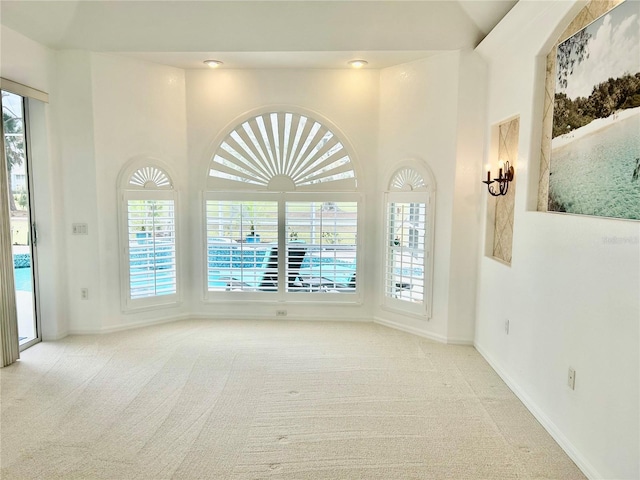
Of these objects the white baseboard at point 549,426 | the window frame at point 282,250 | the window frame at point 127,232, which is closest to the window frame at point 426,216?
the window frame at point 282,250

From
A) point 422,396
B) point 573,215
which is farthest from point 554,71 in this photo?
point 422,396

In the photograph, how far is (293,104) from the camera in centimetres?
450

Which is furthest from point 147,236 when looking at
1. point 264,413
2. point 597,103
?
point 597,103

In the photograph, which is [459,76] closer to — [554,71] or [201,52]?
[554,71]

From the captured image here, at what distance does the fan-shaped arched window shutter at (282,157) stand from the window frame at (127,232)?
21.1 inches

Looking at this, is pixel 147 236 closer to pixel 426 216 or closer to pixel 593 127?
pixel 426 216

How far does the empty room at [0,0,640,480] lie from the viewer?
222cm

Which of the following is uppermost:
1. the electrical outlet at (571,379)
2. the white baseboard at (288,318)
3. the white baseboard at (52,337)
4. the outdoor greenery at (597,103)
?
the outdoor greenery at (597,103)

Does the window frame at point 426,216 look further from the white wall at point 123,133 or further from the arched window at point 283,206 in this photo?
the white wall at point 123,133

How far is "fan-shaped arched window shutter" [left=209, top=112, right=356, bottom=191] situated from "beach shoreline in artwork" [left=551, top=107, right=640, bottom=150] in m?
2.32

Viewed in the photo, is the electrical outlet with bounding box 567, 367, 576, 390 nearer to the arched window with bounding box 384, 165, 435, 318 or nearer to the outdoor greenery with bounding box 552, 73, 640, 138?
the outdoor greenery with bounding box 552, 73, 640, 138

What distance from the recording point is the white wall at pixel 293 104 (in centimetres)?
446

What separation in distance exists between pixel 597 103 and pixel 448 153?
175 centimetres

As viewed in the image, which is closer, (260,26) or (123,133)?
(260,26)
